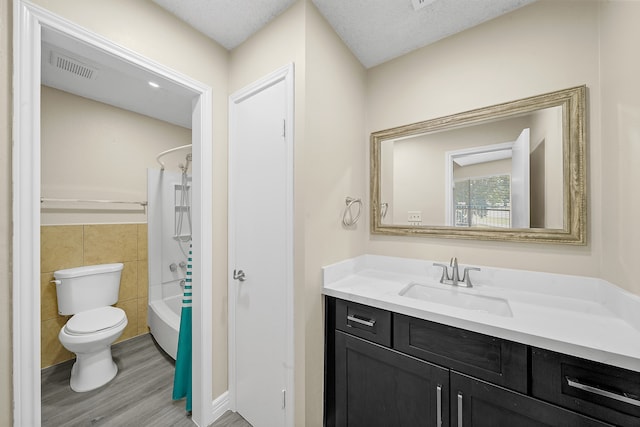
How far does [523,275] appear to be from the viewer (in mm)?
1290

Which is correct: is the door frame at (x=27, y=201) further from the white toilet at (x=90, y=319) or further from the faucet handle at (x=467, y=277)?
the faucet handle at (x=467, y=277)

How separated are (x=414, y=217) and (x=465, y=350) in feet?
2.84

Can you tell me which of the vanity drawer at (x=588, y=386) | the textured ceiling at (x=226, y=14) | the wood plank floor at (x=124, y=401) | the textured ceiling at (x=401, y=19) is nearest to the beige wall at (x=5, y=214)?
the textured ceiling at (x=226, y=14)

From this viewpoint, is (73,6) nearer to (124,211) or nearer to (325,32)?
(325,32)

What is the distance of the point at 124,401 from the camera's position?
165cm

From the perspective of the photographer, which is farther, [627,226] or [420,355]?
[420,355]

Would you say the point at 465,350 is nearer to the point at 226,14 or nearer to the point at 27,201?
the point at 27,201

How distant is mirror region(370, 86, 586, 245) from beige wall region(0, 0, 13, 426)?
5.99ft

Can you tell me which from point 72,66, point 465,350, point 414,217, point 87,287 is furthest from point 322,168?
point 87,287

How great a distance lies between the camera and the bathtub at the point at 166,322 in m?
2.09

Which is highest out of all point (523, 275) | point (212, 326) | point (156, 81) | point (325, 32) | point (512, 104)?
point (325, 32)

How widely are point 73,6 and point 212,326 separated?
69.1 inches

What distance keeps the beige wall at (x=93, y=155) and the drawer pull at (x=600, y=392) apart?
3.37 meters

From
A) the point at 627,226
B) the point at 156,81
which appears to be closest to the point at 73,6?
the point at 156,81
